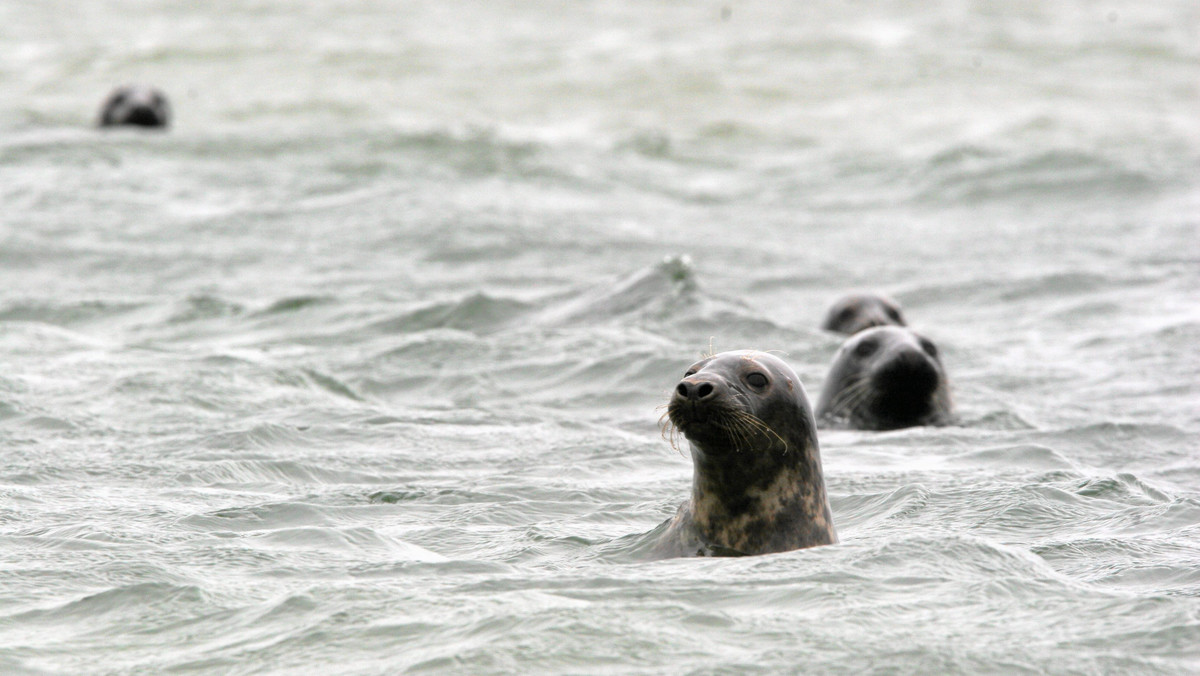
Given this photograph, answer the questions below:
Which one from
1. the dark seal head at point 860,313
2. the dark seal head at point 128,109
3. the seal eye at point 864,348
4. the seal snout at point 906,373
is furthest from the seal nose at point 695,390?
the dark seal head at point 128,109

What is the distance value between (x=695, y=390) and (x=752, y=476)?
49 cm

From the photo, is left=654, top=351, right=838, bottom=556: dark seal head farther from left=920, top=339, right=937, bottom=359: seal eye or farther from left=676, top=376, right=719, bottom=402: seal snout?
left=920, top=339, right=937, bottom=359: seal eye

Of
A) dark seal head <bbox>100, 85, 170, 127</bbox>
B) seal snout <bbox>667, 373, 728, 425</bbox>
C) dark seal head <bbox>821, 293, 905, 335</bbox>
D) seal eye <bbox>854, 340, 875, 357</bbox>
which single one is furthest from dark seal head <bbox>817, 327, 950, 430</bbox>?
dark seal head <bbox>100, 85, 170, 127</bbox>

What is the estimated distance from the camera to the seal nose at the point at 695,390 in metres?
5.33

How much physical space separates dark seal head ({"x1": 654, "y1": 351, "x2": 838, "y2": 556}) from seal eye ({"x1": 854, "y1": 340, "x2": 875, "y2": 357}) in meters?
2.91

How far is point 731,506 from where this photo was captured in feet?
18.6

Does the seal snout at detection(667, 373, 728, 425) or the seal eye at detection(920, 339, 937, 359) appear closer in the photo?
the seal snout at detection(667, 373, 728, 425)

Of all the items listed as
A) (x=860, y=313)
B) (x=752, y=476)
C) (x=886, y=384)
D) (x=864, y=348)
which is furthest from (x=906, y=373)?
(x=752, y=476)

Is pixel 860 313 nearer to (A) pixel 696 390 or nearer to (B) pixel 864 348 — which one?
(B) pixel 864 348

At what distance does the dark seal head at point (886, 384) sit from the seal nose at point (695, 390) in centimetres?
324

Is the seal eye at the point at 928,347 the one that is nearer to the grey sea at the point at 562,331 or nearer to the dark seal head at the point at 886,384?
the dark seal head at the point at 886,384

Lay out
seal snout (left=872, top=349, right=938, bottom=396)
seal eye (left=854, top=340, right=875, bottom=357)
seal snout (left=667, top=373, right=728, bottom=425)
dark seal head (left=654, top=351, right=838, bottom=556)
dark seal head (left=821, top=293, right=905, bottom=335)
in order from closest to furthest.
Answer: seal snout (left=667, top=373, right=728, bottom=425)
dark seal head (left=654, top=351, right=838, bottom=556)
seal snout (left=872, top=349, right=938, bottom=396)
seal eye (left=854, top=340, right=875, bottom=357)
dark seal head (left=821, top=293, right=905, bottom=335)

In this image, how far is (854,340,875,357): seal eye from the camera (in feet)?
28.4

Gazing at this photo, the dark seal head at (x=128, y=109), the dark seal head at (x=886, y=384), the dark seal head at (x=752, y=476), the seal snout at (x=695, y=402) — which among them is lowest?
the dark seal head at (x=128, y=109)
